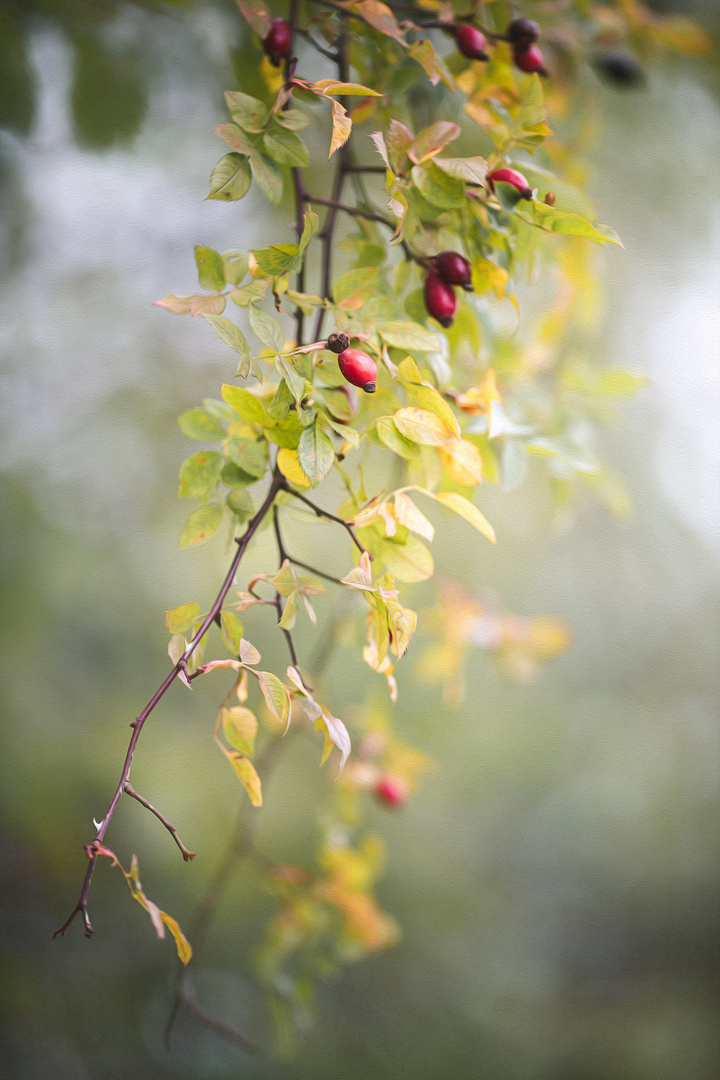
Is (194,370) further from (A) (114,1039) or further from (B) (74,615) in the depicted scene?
(A) (114,1039)

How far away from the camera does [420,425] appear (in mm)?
343

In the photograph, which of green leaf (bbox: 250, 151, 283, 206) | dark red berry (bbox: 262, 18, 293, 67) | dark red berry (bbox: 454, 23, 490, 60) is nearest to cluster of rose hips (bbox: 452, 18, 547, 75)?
dark red berry (bbox: 454, 23, 490, 60)

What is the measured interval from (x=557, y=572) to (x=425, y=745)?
0.39 metres

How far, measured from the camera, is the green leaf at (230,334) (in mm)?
327

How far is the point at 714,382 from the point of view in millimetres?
1038

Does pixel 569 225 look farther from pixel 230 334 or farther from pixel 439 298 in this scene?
pixel 230 334

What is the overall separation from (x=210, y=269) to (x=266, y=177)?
0.06m

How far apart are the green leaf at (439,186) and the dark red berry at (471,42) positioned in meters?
0.18

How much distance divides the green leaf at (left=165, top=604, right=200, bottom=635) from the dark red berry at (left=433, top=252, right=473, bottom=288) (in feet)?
0.85

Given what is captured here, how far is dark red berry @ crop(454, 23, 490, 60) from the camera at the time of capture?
49 cm

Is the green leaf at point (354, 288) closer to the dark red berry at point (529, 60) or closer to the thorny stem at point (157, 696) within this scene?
the thorny stem at point (157, 696)

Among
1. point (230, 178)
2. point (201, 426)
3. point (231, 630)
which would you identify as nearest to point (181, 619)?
point (231, 630)

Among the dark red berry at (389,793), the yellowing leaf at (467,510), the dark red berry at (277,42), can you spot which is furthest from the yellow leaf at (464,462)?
the dark red berry at (389,793)

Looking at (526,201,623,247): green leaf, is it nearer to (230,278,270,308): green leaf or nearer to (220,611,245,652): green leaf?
(230,278,270,308): green leaf
